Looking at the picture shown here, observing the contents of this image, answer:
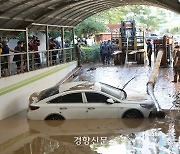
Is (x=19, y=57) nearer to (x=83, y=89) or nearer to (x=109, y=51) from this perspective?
(x=83, y=89)

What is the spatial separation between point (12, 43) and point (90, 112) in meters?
12.7

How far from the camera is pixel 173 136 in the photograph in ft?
34.9

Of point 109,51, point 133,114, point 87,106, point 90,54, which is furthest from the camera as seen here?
point 90,54

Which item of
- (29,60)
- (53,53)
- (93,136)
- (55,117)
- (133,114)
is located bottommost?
(93,136)

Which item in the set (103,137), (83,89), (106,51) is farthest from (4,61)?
(106,51)

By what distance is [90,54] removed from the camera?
3425 centimetres

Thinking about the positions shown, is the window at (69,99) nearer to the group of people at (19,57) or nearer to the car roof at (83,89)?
the car roof at (83,89)

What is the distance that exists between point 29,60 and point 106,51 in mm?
14813

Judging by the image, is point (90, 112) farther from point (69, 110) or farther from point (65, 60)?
point (65, 60)

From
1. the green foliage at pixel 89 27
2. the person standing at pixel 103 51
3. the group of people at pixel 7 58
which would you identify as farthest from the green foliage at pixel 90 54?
the group of people at pixel 7 58

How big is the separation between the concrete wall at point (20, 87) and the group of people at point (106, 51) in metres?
12.3

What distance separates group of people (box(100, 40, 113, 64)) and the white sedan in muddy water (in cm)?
1927

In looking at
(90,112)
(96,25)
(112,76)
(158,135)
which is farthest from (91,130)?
(96,25)

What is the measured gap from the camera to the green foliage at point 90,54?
3372cm
